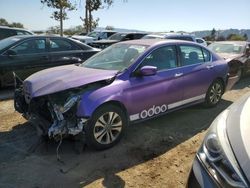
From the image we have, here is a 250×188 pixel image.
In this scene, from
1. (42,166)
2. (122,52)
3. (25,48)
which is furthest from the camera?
(25,48)

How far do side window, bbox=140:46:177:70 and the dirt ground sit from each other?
1.10 m

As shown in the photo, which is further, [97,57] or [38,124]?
[97,57]

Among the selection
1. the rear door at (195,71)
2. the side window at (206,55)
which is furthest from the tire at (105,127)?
the side window at (206,55)

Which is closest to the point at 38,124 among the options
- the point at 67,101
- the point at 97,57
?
the point at 67,101

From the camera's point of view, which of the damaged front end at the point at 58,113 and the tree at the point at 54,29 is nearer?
the damaged front end at the point at 58,113

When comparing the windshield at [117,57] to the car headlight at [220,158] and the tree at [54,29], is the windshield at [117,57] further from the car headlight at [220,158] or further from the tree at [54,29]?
the tree at [54,29]

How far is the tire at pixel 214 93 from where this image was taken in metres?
6.65

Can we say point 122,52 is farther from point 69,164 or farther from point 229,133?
point 229,133

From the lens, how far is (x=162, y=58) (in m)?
5.55

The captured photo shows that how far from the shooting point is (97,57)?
234 inches

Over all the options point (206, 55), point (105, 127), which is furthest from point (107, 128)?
point (206, 55)

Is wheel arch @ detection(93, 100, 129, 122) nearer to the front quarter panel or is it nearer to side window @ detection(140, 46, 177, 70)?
the front quarter panel

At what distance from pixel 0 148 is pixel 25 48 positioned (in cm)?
426

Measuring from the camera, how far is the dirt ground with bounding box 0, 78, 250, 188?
3.82 metres
